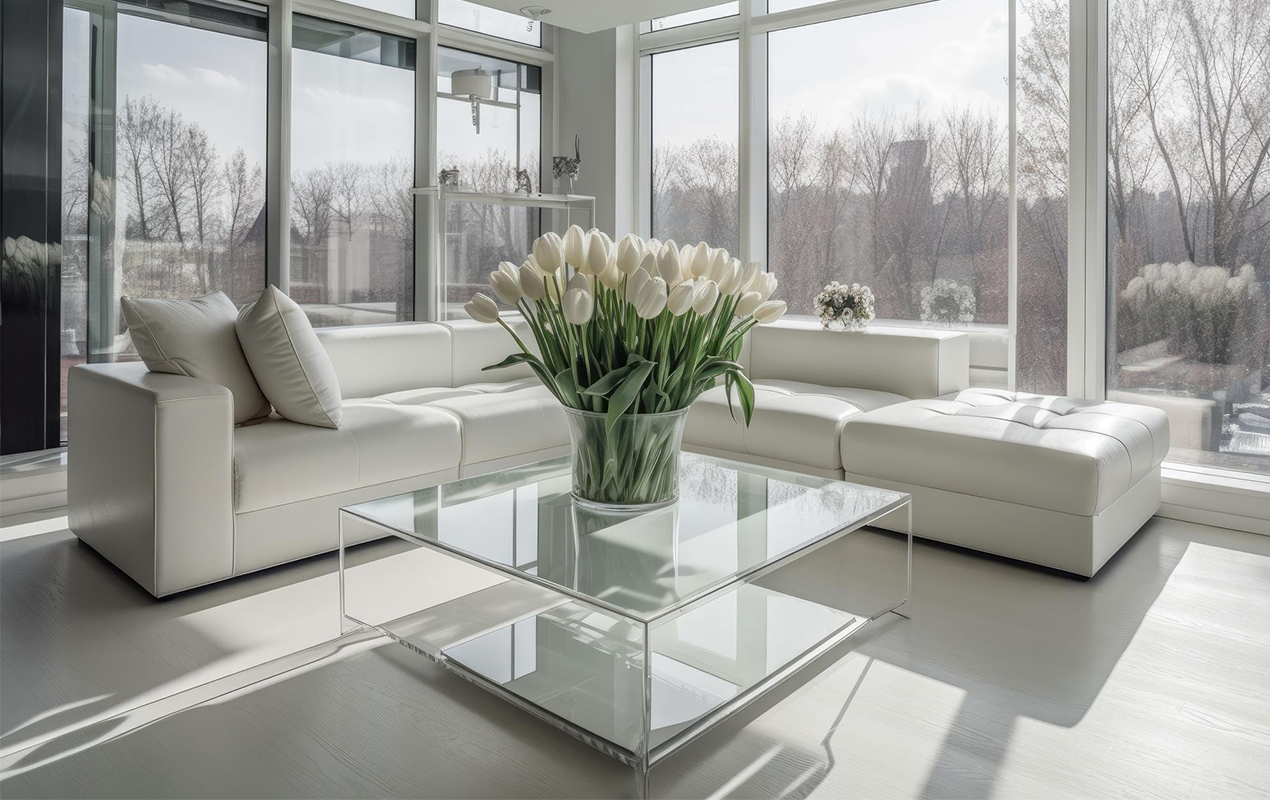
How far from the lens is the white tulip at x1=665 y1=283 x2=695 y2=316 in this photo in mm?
2072

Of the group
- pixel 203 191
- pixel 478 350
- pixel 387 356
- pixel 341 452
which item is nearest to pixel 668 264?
pixel 341 452

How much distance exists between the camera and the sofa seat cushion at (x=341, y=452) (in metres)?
2.92

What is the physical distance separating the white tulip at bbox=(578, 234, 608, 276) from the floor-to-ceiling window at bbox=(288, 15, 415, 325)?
132 inches

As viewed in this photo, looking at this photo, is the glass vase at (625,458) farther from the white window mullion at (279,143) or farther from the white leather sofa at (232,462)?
the white window mullion at (279,143)

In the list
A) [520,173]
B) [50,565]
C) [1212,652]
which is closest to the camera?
[1212,652]

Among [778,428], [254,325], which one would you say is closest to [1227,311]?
[778,428]

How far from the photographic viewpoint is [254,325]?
126 inches

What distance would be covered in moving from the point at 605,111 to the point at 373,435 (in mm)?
3554

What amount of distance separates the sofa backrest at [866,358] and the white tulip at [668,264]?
2.41 metres

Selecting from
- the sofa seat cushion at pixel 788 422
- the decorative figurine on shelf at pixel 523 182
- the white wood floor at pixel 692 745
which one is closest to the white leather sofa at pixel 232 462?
the white wood floor at pixel 692 745

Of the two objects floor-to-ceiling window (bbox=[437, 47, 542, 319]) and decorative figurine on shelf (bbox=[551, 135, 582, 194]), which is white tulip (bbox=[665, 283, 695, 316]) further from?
decorative figurine on shelf (bbox=[551, 135, 582, 194])

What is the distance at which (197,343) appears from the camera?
311 centimetres

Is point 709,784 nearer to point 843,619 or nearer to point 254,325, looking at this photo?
point 843,619

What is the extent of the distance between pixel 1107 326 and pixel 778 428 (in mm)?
1762
